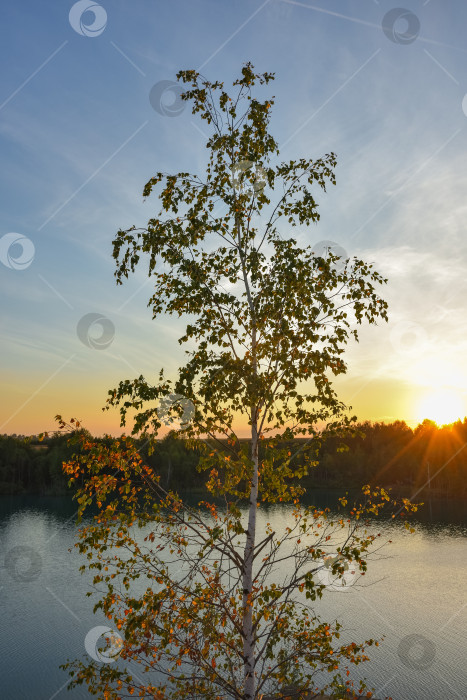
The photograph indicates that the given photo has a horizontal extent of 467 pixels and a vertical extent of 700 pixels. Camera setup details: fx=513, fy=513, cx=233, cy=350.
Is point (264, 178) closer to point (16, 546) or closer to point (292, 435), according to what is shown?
point (292, 435)

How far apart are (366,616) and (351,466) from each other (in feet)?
381

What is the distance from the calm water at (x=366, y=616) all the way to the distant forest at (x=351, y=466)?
54300 mm

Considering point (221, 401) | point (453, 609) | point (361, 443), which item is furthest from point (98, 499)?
point (361, 443)

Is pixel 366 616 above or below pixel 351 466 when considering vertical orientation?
below

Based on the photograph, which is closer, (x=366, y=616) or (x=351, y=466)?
(x=366, y=616)

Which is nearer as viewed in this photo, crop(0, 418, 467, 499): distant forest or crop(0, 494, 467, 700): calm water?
crop(0, 494, 467, 700): calm water

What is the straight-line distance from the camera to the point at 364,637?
3192 centimetres

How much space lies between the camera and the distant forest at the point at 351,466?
398 ft

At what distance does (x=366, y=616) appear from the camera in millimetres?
36281

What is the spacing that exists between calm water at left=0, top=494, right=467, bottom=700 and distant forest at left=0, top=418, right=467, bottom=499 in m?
54.3

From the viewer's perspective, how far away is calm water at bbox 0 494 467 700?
86.8 ft

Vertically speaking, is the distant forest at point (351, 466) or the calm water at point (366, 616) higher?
the distant forest at point (351, 466)

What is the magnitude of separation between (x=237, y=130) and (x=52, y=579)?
148 ft

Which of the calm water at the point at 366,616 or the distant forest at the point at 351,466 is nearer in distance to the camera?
the calm water at the point at 366,616
